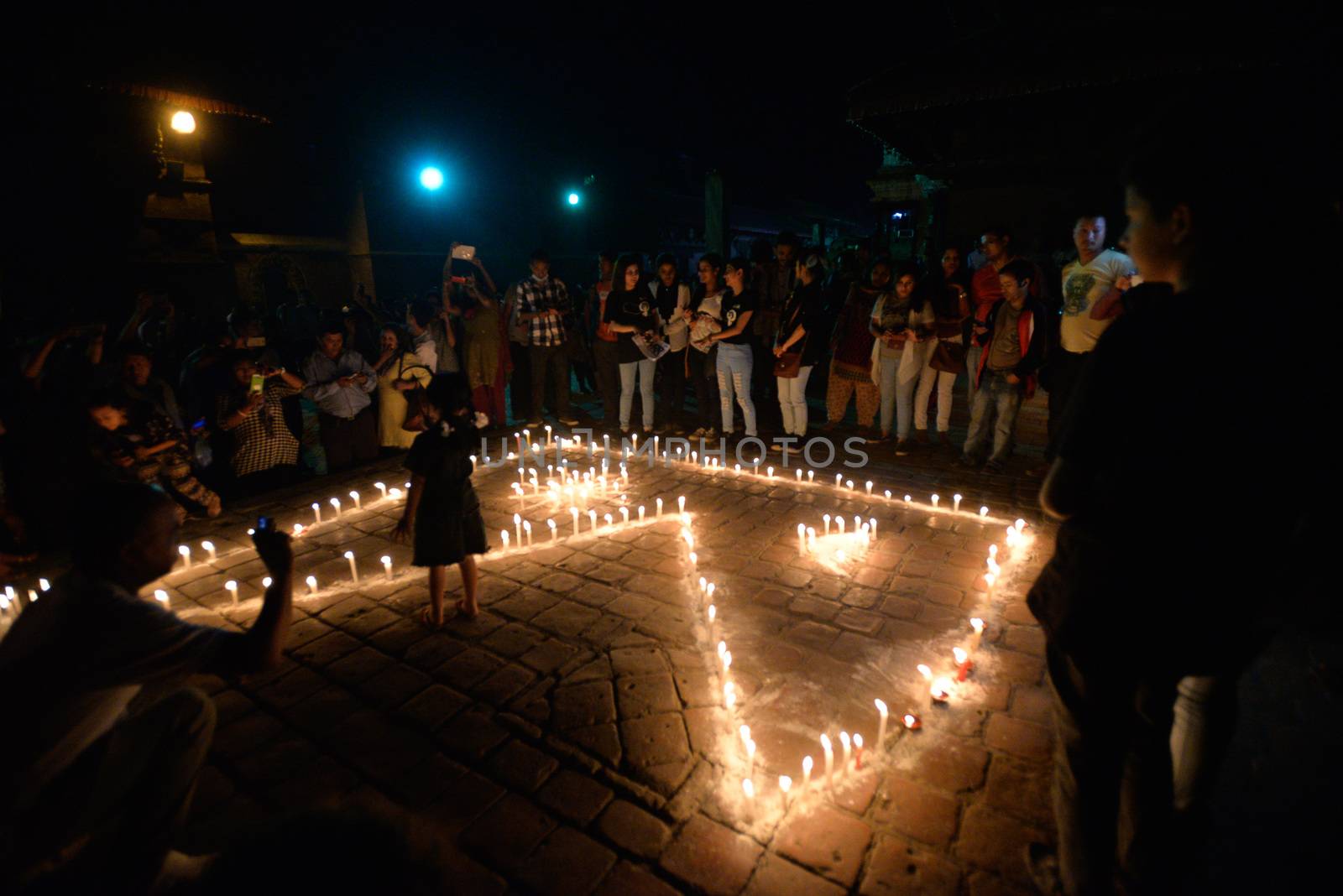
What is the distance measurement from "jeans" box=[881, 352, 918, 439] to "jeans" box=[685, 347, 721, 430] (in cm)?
222

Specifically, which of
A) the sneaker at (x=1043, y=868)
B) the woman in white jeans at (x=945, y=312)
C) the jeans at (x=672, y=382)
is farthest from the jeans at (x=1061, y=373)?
the sneaker at (x=1043, y=868)

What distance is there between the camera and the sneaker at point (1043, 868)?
8.27ft

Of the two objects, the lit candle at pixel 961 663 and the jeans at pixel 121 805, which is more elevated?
the jeans at pixel 121 805

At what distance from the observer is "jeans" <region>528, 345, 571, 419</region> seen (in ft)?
32.3

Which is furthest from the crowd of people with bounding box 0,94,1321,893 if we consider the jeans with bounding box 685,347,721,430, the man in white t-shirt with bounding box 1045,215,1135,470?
the jeans with bounding box 685,347,721,430

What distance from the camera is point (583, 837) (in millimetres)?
2809

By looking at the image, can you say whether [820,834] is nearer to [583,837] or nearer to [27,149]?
[583,837]

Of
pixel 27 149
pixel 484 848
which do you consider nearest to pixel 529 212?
pixel 27 149

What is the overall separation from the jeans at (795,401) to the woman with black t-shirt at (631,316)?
6.11 feet

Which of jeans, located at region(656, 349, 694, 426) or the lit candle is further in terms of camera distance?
jeans, located at region(656, 349, 694, 426)

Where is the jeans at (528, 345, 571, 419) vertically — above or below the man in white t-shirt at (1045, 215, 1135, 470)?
below

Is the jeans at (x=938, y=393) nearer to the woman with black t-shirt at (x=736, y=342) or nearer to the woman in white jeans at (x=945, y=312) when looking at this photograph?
the woman in white jeans at (x=945, y=312)

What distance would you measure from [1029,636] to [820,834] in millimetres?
2310

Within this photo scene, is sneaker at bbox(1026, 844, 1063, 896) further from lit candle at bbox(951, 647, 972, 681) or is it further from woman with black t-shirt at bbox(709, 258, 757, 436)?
woman with black t-shirt at bbox(709, 258, 757, 436)
